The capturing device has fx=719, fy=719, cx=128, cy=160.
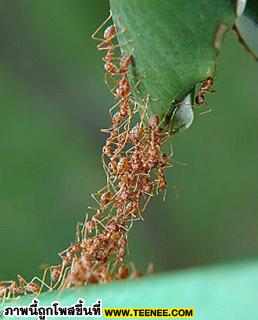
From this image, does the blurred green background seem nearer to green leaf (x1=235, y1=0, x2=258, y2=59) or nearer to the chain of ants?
the chain of ants

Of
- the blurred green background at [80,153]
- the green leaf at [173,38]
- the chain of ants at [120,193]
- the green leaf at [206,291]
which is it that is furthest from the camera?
the blurred green background at [80,153]

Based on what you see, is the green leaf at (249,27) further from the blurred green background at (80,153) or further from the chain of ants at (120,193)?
the blurred green background at (80,153)

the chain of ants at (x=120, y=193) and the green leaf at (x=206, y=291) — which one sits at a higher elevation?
the chain of ants at (x=120, y=193)

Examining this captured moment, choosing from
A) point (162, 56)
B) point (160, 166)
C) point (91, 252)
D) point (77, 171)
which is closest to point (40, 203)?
point (77, 171)

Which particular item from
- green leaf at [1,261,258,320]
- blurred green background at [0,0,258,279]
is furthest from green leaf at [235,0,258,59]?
blurred green background at [0,0,258,279]

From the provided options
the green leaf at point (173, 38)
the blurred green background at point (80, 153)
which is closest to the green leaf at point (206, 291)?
the green leaf at point (173, 38)
